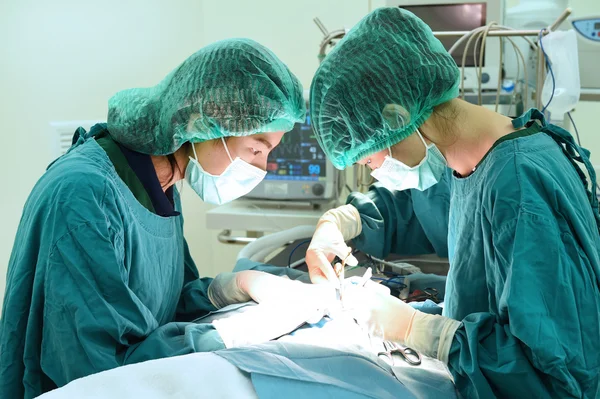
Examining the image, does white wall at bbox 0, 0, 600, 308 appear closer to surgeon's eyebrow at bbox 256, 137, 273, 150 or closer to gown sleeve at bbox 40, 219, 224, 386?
surgeon's eyebrow at bbox 256, 137, 273, 150

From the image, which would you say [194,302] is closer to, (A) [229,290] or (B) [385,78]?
(A) [229,290]

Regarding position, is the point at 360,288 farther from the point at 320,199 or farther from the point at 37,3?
the point at 37,3

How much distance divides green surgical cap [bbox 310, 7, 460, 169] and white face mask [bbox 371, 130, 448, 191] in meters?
0.08

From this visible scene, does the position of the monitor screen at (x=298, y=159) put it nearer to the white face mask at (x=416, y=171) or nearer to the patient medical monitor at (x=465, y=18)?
the patient medical monitor at (x=465, y=18)

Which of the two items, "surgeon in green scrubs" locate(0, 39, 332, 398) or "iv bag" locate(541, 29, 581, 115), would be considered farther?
"iv bag" locate(541, 29, 581, 115)

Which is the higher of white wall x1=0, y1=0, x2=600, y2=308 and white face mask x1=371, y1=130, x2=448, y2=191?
white wall x1=0, y1=0, x2=600, y2=308

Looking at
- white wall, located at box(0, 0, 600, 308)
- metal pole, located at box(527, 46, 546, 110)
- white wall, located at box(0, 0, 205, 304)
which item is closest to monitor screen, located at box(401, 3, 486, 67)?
white wall, located at box(0, 0, 600, 308)

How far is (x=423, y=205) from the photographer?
6.37ft

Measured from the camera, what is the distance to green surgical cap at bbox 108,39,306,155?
1.36 m

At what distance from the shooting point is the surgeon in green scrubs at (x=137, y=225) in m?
1.16

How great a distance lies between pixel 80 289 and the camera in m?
1.15

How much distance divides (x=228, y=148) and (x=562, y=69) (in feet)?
3.95

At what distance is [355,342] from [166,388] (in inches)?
24.8

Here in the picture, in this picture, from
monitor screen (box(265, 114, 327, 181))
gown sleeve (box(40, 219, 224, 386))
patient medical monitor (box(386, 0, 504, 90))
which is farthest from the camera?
patient medical monitor (box(386, 0, 504, 90))
